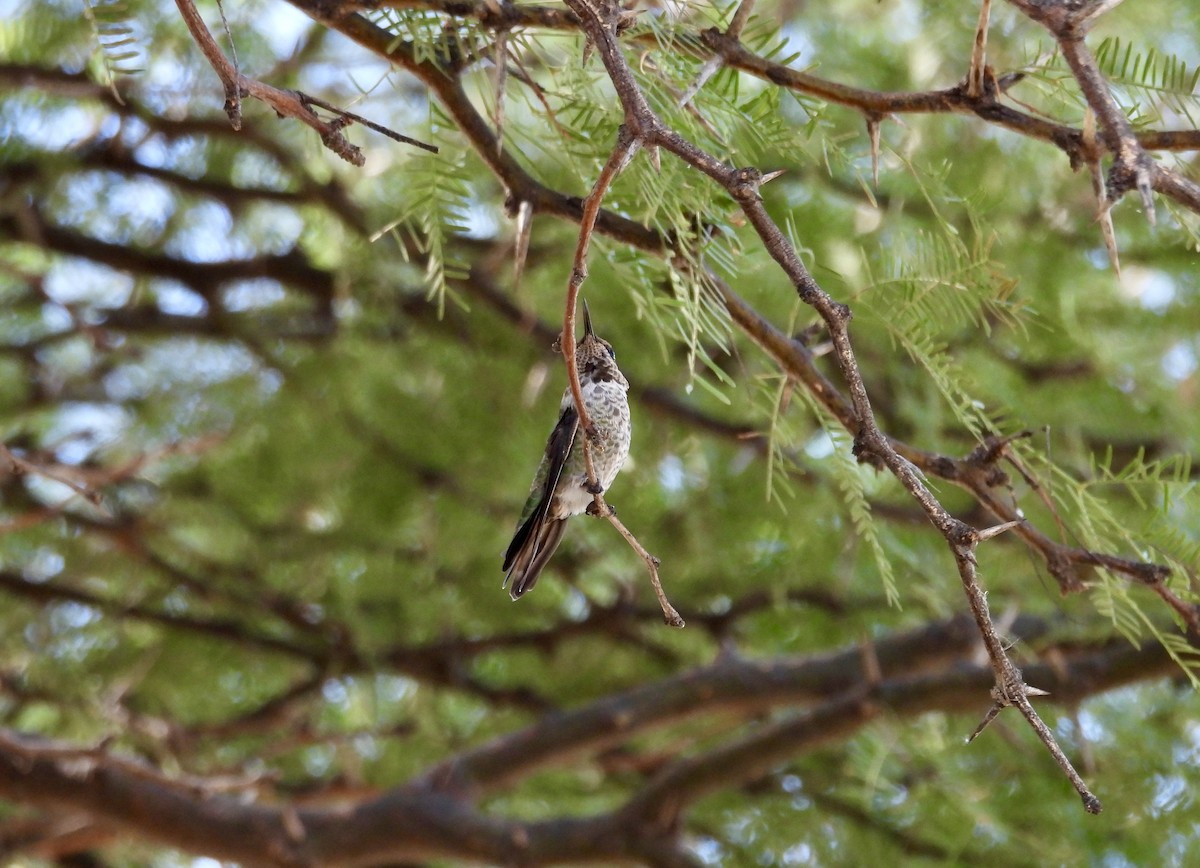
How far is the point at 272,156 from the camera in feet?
10.8

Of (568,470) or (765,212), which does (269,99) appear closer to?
(765,212)

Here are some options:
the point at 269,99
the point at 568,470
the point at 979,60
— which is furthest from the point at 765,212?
the point at 568,470

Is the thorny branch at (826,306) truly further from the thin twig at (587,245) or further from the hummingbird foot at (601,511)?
the hummingbird foot at (601,511)

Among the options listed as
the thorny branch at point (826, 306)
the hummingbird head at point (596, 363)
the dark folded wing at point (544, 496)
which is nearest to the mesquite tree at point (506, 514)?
the hummingbird head at point (596, 363)

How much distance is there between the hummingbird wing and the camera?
1.79 m

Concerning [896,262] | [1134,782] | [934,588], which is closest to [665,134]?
[896,262]

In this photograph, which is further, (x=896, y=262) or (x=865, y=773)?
(x=865, y=773)

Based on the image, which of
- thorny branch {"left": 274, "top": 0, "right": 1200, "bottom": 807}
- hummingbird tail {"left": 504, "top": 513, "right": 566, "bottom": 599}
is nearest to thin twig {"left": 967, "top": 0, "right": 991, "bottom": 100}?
thorny branch {"left": 274, "top": 0, "right": 1200, "bottom": 807}

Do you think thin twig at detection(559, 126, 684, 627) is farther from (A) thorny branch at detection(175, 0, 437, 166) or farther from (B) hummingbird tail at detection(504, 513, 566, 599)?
(B) hummingbird tail at detection(504, 513, 566, 599)

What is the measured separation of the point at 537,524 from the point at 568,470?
0.21 meters

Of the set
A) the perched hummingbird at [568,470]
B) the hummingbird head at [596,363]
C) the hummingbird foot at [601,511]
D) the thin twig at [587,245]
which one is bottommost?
the hummingbird foot at [601,511]

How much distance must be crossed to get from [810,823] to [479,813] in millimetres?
832

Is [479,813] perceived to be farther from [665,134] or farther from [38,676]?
[665,134]

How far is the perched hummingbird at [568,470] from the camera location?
1.80 m
